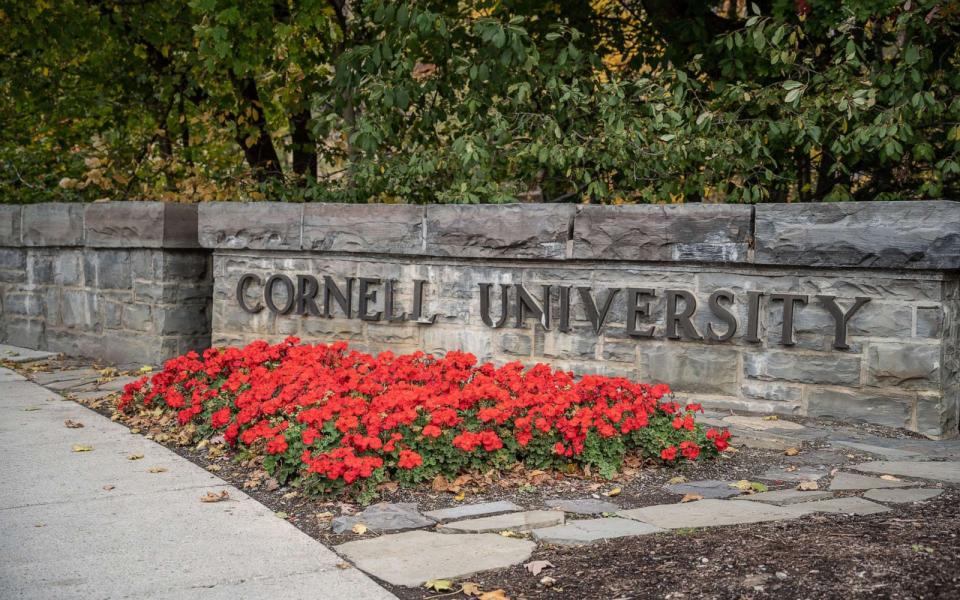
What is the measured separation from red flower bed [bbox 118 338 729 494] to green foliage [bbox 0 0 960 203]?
246cm

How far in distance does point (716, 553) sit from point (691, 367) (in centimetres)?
279

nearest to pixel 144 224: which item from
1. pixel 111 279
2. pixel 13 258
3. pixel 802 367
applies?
pixel 111 279

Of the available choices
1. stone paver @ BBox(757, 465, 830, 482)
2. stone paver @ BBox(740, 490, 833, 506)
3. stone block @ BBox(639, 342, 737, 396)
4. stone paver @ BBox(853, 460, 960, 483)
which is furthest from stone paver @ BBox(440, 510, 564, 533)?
stone block @ BBox(639, 342, 737, 396)

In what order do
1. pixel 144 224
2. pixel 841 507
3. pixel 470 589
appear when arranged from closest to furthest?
1. pixel 470 589
2. pixel 841 507
3. pixel 144 224

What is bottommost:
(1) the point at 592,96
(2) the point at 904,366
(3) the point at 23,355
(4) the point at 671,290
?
(3) the point at 23,355

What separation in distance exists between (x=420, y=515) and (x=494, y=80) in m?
4.82

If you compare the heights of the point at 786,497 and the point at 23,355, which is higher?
the point at 786,497

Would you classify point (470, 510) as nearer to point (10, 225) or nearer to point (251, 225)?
point (251, 225)

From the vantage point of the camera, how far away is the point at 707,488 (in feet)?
14.5

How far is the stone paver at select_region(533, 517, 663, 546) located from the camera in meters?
3.66

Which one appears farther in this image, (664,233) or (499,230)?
(499,230)

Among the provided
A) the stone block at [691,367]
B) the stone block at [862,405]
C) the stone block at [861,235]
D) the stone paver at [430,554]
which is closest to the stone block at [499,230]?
the stone block at [691,367]

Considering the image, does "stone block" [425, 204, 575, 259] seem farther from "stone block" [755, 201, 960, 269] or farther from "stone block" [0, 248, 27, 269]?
"stone block" [0, 248, 27, 269]

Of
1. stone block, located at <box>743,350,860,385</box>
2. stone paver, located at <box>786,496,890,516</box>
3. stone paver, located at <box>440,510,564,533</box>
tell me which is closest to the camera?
stone paver, located at <box>440,510,564,533</box>
